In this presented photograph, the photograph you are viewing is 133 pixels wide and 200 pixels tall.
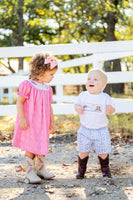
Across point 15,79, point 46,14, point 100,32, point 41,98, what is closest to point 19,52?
point 15,79

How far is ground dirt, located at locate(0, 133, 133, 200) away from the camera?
265 centimetres

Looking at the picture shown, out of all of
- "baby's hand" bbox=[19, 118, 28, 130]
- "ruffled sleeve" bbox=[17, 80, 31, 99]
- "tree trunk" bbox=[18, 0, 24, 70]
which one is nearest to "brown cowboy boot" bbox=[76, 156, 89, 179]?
"baby's hand" bbox=[19, 118, 28, 130]

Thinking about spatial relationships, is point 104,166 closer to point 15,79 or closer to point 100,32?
point 15,79

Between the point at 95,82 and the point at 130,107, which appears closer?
the point at 95,82

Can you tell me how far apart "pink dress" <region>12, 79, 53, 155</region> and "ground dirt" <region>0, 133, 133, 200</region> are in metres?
0.38

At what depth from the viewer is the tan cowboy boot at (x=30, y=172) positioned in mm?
2973

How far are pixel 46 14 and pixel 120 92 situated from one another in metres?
6.65

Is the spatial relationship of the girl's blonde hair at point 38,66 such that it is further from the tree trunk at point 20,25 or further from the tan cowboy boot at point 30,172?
the tree trunk at point 20,25

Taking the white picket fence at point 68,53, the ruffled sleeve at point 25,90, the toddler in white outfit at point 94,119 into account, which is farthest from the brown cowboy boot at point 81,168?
the white picket fence at point 68,53

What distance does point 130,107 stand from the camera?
518cm

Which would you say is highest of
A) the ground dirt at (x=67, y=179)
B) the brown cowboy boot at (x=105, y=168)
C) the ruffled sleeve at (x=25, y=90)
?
the ruffled sleeve at (x=25, y=90)

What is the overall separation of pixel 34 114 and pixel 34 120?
2.4 inches

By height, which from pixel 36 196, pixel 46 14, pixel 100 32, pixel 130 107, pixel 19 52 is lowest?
pixel 36 196

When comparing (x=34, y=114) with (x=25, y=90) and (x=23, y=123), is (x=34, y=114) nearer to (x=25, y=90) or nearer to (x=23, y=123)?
(x=23, y=123)
